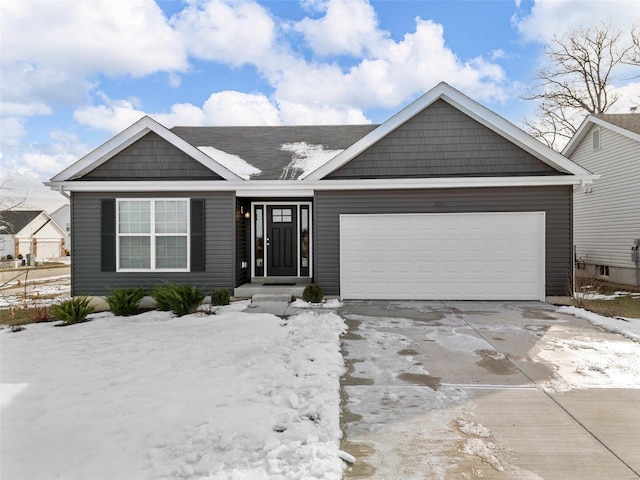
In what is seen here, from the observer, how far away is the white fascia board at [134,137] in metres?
8.67

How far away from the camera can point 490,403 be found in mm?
3611

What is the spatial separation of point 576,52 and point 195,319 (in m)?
25.1

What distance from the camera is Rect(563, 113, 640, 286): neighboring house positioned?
455 inches

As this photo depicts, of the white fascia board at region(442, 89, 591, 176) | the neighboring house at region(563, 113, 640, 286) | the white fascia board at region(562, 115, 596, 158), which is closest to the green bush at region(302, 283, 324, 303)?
the white fascia board at region(442, 89, 591, 176)

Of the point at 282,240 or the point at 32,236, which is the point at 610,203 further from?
the point at 32,236

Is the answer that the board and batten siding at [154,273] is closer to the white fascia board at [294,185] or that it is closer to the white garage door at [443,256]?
the white fascia board at [294,185]

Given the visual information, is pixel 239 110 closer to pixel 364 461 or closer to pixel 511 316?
pixel 511 316

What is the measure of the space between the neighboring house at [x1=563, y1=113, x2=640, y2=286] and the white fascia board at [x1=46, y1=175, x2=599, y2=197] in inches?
191

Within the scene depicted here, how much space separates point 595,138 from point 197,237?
48.5 ft

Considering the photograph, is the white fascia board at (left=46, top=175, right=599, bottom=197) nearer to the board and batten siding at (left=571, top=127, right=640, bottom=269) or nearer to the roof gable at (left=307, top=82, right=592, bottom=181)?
the roof gable at (left=307, top=82, right=592, bottom=181)

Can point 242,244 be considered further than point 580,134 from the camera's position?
No

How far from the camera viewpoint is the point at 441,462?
2.66 m

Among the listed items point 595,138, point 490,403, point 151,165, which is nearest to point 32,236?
point 151,165

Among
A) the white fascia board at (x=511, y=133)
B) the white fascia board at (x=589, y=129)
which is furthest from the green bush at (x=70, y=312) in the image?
the white fascia board at (x=589, y=129)
